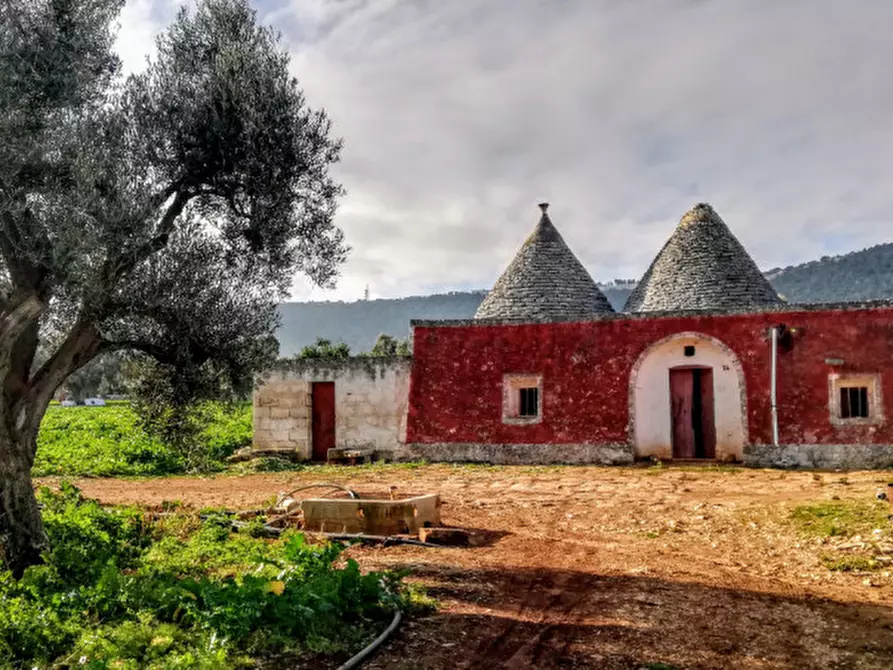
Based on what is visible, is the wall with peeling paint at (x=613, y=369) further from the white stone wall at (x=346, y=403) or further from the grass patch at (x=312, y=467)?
the grass patch at (x=312, y=467)

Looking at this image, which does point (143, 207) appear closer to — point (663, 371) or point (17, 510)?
point (17, 510)

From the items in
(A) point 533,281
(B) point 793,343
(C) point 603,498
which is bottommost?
(C) point 603,498

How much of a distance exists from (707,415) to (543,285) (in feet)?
18.9

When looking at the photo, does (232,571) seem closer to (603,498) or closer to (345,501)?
(345,501)

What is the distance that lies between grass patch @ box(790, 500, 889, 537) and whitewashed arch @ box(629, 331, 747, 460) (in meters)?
7.13

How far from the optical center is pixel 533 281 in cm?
2111

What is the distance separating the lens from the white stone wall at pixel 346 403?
2056 centimetres

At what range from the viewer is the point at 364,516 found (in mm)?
9281

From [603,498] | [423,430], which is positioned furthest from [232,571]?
[423,430]

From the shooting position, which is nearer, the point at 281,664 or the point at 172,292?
the point at 281,664

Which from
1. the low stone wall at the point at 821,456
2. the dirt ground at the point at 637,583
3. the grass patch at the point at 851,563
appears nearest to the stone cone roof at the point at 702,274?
the low stone wall at the point at 821,456

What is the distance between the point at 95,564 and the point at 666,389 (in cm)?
1469

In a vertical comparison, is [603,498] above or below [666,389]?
below

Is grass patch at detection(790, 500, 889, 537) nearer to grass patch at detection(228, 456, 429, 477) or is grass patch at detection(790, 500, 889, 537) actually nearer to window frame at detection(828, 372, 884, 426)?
window frame at detection(828, 372, 884, 426)
